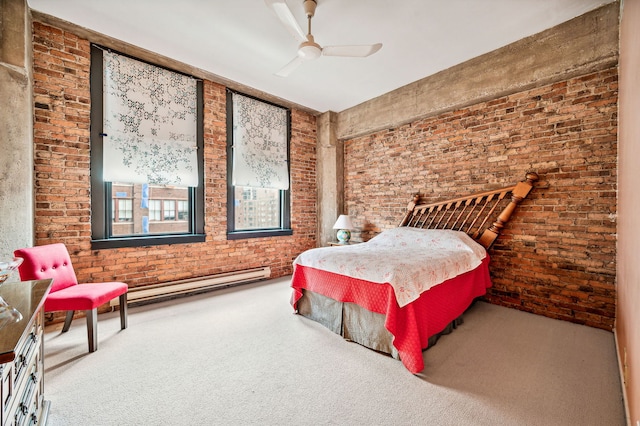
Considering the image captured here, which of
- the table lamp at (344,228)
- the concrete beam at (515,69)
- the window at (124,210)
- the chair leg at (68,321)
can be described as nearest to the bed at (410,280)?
the table lamp at (344,228)

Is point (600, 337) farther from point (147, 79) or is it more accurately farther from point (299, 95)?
point (147, 79)

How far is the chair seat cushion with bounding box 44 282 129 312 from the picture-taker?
7.38 ft

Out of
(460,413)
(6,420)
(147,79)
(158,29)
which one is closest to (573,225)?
(460,413)

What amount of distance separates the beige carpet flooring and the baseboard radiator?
446mm

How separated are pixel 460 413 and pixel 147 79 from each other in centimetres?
458

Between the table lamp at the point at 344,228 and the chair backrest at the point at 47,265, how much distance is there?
3.47 meters

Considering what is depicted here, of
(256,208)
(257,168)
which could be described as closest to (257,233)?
(256,208)

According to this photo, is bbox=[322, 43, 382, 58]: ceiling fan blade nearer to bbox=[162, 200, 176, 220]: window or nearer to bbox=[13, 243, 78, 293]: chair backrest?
bbox=[13, 243, 78, 293]: chair backrest

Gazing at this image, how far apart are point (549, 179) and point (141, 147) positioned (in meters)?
4.79

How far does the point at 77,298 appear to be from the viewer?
229cm

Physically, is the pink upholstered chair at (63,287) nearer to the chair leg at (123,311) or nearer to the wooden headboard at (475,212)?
the chair leg at (123,311)

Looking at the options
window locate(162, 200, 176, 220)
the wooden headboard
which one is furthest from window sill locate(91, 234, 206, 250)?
the wooden headboard

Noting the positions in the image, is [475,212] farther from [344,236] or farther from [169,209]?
[169,209]

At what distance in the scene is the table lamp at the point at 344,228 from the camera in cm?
480
